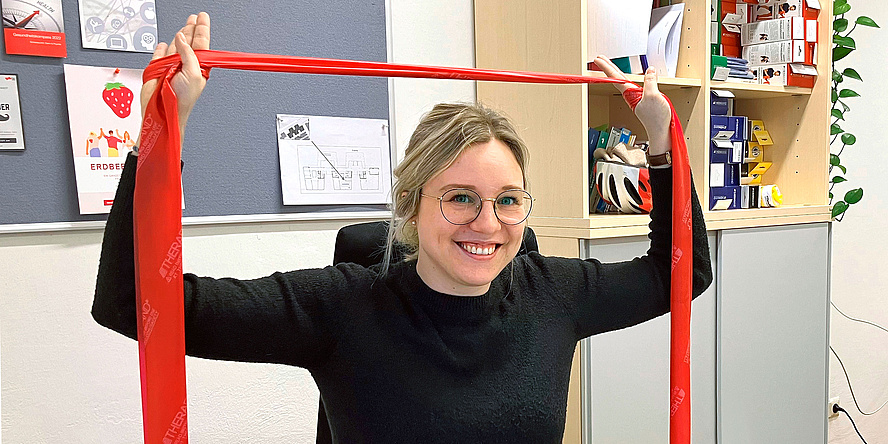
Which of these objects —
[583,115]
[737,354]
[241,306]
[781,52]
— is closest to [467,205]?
[241,306]

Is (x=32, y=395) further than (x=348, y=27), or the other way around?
(x=348, y=27)

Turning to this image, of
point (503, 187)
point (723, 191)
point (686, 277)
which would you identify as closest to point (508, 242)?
point (503, 187)

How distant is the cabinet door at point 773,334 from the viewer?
92.0 inches

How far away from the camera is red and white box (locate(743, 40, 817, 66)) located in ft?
8.04

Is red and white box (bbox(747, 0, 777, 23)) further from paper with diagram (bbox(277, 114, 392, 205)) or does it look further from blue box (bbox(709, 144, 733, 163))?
paper with diagram (bbox(277, 114, 392, 205))

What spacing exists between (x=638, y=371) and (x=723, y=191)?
68 cm

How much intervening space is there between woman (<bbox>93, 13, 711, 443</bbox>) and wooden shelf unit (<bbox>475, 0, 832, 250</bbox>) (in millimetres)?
759

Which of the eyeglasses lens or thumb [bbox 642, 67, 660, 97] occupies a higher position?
thumb [bbox 642, 67, 660, 97]

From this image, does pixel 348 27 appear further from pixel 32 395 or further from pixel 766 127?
pixel 766 127

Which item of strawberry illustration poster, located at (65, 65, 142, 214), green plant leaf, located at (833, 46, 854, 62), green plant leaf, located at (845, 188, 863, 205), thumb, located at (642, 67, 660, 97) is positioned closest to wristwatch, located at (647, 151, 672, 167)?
thumb, located at (642, 67, 660, 97)

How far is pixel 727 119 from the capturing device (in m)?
2.42

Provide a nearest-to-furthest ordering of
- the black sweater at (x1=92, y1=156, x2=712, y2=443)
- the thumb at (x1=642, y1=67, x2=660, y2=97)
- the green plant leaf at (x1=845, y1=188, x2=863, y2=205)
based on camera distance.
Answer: the black sweater at (x1=92, y1=156, x2=712, y2=443) < the thumb at (x1=642, y1=67, x2=660, y2=97) < the green plant leaf at (x1=845, y1=188, x2=863, y2=205)

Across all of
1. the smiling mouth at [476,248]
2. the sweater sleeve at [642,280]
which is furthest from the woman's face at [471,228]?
the sweater sleeve at [642,280]

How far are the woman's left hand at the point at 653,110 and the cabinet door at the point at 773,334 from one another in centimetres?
100
